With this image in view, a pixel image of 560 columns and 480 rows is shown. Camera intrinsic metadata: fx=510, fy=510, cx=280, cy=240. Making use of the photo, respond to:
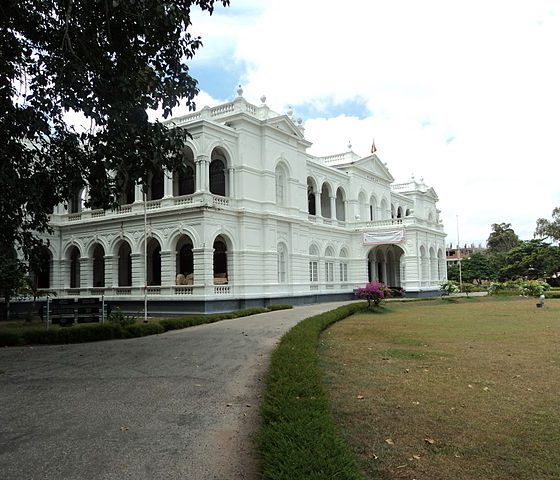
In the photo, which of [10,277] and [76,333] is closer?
[76,333]

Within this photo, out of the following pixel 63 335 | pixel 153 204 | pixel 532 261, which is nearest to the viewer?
pixel 63 335

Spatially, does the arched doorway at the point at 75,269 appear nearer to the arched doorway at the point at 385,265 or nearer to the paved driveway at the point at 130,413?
the arched doorway at the point at 385,265

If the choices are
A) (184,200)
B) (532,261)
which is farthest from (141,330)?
(532,261)

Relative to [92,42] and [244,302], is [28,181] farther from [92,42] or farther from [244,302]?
[244,302]

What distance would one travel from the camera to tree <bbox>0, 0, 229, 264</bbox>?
9.16 meters

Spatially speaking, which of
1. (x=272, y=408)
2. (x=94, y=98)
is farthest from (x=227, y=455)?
(x=94, y=98)

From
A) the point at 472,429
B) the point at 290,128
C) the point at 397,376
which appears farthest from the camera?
the point at 290,128

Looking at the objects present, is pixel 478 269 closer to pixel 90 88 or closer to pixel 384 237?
pixel 384 237

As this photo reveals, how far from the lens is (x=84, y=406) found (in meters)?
6.16

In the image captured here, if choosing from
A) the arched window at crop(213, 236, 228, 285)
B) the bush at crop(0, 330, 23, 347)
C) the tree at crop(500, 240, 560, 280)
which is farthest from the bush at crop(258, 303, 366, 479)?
the tree at crop(500, 240, 560, 280)

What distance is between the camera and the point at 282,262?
28.3 metres

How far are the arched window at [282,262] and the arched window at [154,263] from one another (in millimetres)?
6678

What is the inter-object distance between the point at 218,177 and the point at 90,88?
17.9 meters

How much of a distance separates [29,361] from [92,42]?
6035 mm
